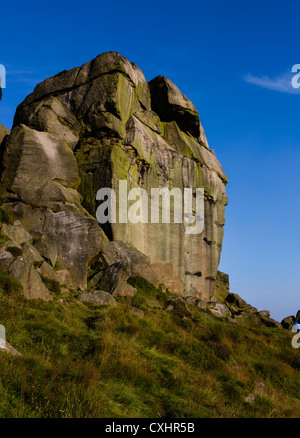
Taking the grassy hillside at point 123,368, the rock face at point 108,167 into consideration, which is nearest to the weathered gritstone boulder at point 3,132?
the rock face at point 108,167

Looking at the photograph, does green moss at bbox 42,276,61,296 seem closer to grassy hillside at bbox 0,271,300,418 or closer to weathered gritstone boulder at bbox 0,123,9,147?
grassy hillside at bbox 0,271,300,418

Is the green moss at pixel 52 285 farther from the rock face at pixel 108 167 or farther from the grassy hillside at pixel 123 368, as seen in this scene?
the rock face at pixel 108 167

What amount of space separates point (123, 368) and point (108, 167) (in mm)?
17379

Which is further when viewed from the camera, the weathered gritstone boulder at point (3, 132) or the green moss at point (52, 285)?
the weathered gritstone boulder at point (3, 132)

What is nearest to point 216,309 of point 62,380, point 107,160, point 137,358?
point 107,160

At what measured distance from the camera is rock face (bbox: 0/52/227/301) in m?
18.8

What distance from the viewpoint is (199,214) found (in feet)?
109

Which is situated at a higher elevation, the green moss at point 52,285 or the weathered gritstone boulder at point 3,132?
the weathered gritstone boulder at point 3,132

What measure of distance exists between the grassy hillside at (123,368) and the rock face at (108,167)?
17.2 feet

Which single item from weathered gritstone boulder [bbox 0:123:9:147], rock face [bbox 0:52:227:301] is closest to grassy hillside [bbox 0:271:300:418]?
rock face [bbox 0:52:227:301]

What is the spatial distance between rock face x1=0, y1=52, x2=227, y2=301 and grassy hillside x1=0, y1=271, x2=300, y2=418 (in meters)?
5.24

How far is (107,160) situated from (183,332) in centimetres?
1416

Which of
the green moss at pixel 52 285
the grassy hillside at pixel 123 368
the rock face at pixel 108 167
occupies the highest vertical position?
the rock face at pixel 108 167

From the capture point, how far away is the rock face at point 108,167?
18750mm
